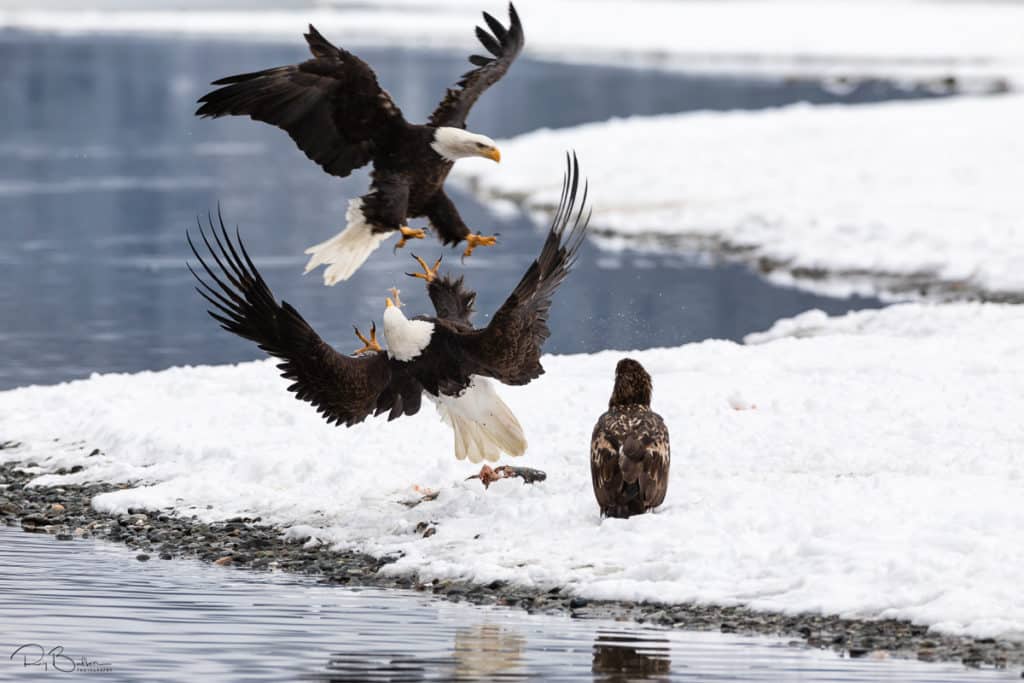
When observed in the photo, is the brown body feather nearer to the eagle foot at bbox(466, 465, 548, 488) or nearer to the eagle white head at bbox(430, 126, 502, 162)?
the eagle foot at bbox(466, 465, 548, 488)

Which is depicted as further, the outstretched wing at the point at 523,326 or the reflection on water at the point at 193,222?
the reflection on water at the point at 193,222

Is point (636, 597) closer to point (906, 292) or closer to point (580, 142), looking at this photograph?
point (906, 292)

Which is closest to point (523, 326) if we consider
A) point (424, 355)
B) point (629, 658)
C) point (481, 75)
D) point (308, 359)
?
point (424, 355)

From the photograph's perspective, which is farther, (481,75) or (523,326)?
(481,75)

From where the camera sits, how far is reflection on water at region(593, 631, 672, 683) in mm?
7836

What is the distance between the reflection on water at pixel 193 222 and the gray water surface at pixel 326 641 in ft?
29.8

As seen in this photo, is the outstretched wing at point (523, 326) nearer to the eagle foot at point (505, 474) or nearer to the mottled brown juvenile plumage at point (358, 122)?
the eagle foot at point (505, 474)

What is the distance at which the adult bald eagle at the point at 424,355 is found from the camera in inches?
404

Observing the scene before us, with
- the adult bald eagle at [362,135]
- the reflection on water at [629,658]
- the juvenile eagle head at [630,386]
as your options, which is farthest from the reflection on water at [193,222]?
the reflection on water at [629,658]

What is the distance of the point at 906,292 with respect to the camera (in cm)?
2266

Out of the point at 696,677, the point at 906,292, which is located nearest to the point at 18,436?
the point at 696,677

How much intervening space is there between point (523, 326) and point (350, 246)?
1.84m

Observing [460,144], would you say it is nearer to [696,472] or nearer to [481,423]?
[481,423]

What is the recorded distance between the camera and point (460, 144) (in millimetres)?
11266
